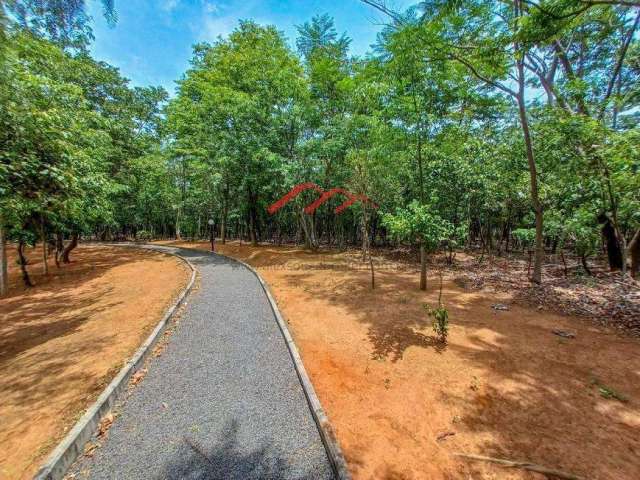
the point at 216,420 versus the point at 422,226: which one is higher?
the point at 422,226

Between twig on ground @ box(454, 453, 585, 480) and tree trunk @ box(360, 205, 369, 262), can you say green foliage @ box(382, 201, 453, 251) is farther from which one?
twig on ground @ box(454, 453, 585, 480)

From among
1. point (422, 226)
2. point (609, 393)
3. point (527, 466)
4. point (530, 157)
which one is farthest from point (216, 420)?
point (530, 157)

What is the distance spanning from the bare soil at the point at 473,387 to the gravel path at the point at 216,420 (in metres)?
0.52

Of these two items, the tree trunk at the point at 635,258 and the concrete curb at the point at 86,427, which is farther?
the tree trunk at the point at 635,258

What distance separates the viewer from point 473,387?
386 centimetres

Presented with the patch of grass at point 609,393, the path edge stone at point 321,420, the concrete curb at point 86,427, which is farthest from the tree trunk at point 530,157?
the concrete curb at point 86,427

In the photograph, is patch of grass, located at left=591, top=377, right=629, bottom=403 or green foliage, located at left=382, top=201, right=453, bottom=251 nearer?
patch of grass, located at left=591, top=377, right=629, bottom=403

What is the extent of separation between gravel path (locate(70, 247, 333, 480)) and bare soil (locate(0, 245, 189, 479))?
635 mm

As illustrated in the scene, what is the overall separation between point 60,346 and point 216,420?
490cm

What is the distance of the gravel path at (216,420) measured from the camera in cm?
255

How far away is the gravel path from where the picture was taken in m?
2.55

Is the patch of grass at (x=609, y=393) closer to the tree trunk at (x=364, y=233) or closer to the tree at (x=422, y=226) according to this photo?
the tree at (x=422, y=226)

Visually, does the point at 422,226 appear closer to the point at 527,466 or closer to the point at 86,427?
the point at 527,466

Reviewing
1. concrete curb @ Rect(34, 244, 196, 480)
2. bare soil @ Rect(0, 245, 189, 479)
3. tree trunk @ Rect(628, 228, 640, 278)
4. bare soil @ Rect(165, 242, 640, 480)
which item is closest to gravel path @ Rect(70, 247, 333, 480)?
concrete curb @ Rect(34, 244, 196, 480)
